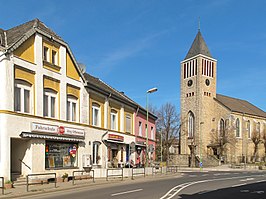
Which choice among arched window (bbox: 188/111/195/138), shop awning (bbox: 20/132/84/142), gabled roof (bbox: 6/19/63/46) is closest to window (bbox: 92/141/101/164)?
shop awning (bbox: 20/132/84/142)

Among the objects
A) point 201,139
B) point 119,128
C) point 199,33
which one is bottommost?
point 201,139

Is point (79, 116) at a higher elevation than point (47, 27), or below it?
below

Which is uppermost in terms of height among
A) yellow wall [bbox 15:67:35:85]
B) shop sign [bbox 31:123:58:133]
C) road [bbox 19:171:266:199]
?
yellow wall [bbox 15:67:35:85]

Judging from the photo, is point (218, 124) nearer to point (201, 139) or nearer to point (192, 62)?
point (201, 139)

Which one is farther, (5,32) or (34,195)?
(5,32)

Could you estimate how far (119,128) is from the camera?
31.2 meters

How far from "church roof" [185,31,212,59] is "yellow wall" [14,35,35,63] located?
198 ft

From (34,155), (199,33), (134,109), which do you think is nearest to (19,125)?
(34,155)

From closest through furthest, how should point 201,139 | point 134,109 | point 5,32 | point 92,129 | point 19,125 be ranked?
1. point 19,125
2. point 5,32
3. point 92,129
4. point 134,109
5. point 201,139

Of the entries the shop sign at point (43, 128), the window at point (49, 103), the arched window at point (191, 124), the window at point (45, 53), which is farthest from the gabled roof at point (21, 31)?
the arched window at point (191, 124)

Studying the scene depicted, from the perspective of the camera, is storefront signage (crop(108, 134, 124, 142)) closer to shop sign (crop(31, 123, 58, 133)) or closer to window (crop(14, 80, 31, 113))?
shop sign (crop(31, 123, 58, 133))

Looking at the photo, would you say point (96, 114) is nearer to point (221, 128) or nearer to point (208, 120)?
point (208, 120)

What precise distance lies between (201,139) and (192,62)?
18092 millimetres

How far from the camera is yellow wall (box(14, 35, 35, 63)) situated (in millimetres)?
19670
